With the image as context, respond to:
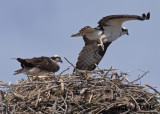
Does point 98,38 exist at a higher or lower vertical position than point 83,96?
higher

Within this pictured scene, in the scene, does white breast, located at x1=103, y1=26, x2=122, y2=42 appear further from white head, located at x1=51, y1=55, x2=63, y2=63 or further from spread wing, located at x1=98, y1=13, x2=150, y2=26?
white head, located at x1=51, y1=55, x2=63, y2=63

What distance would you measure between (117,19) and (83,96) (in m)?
3.78

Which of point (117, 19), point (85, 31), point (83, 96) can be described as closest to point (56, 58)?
point (85, 31)

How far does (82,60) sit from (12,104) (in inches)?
168

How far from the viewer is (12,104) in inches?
261

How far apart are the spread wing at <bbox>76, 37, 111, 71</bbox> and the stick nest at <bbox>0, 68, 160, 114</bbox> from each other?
3.59m

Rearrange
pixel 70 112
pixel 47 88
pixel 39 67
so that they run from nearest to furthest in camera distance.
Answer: pixel 70 112, pixel 47 88, pixel 39 67

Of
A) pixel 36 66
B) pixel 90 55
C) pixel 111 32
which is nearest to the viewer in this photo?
pixel 36 66

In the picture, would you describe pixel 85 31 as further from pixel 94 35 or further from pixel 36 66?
pixel 36 66

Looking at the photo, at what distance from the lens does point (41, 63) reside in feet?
32.0

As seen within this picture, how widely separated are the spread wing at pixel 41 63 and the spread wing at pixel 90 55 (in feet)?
2.68

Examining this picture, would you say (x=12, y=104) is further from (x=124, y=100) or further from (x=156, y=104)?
(x=156, y=104)

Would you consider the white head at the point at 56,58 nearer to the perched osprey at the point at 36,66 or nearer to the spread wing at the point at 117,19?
the perched osprey at the point at 36,66

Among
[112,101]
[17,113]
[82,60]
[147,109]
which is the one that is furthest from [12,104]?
[82,60]
